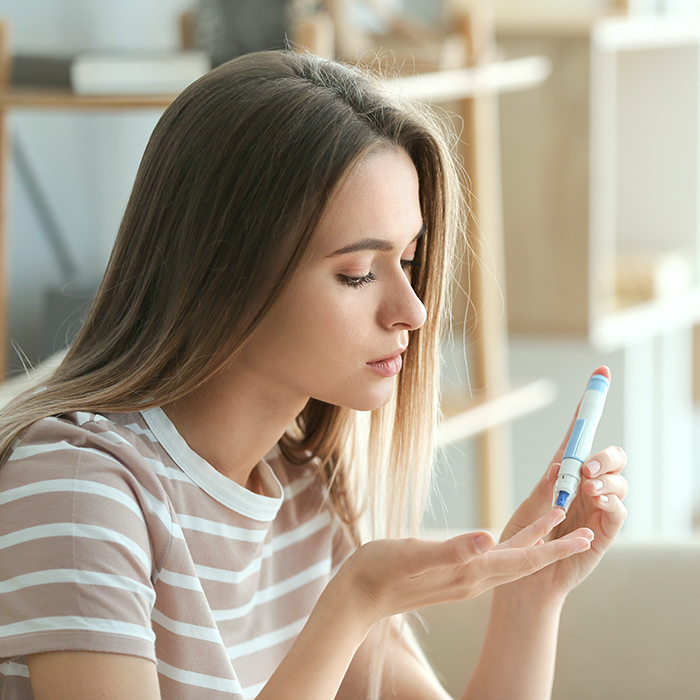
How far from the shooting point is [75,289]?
→ 4.88 feet

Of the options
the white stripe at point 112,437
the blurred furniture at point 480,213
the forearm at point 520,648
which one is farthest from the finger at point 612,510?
the blurred furniture at point 480,213

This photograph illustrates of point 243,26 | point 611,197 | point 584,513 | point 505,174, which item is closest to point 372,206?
point 584,513

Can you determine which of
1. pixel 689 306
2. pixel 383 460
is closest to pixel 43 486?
pixel 383 460

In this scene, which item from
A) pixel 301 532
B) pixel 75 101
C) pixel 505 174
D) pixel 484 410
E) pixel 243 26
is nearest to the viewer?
pixel 301 532

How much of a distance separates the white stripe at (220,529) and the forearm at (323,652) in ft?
0.47

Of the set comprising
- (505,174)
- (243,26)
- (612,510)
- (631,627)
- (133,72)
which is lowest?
(631,627)

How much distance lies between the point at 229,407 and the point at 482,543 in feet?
0.92

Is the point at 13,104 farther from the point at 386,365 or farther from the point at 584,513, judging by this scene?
the point at 584,513

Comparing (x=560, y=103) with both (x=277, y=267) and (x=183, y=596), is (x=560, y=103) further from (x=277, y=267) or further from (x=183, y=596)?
(x=183, y=596)

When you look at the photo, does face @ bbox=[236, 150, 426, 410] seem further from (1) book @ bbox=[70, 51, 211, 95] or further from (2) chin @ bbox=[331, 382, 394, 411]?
(1) book @ bbox=[70, 51, 211, 95]

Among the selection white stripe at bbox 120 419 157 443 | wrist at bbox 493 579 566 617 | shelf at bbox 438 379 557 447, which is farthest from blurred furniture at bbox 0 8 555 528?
white stripe at bbox 120 419 157 443

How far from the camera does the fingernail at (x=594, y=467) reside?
32.2 inches

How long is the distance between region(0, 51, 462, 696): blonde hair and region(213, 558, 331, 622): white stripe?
23cm

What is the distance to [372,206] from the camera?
77 centimetres
